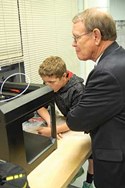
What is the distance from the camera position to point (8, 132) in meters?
0.85

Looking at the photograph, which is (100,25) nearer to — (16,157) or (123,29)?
(16,157)

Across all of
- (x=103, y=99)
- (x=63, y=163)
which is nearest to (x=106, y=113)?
(x=103, y=99)

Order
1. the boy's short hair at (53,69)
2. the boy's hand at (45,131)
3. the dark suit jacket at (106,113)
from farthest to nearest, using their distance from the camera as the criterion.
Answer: the boy's short hair at (53,69), the boy's hand at (45,131), the dark suit jacket at (106,113)

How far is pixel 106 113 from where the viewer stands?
110cm

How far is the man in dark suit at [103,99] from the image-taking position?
3.51ft

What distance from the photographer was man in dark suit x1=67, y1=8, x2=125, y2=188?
1.07m

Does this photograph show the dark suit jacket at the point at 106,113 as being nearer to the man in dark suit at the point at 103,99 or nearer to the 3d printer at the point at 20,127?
the man in dark suit at the point at 103,99

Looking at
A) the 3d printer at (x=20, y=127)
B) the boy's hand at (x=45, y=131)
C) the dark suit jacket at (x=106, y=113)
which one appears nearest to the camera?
the 3d printer at (x=20, y=127)

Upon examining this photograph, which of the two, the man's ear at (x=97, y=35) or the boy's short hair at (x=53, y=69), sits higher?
the man's ear at (x=97, y=35)

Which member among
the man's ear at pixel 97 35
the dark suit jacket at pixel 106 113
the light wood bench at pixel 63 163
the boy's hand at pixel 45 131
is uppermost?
the man's ear at pixel 97 35

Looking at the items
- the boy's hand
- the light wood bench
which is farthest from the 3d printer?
the boy's hand

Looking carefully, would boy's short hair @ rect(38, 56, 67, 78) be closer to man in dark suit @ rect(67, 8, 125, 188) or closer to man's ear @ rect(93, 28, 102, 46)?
man in dark suit @ rect(67, 8, 125, 188)

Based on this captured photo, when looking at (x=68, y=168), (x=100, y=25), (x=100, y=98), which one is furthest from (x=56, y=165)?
(x=100, y=25)

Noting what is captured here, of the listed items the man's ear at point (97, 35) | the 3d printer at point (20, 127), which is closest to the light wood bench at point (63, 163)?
the 3d printer at point (20, 127)
